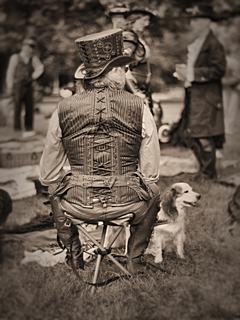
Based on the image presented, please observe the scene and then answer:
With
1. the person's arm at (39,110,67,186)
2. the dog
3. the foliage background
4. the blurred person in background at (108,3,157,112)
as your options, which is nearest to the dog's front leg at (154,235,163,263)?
the dog

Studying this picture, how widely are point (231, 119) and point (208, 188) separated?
0.46 meters

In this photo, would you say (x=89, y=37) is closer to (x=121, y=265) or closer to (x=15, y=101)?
(x=15, y=101)

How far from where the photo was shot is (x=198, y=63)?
377cm

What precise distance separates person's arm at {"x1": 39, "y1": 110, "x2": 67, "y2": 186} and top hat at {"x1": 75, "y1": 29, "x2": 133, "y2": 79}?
32cm

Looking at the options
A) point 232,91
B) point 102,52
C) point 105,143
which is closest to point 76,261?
point 105,143

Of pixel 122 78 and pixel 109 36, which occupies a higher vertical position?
pixel 109 36

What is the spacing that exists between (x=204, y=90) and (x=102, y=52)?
0.83 metres

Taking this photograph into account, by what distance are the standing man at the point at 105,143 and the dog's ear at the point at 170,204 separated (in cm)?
16

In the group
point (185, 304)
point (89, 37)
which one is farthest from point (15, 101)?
point (185, 304)

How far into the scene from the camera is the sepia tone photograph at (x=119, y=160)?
330 cm

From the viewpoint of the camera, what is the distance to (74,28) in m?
3.73

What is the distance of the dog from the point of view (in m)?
3.53

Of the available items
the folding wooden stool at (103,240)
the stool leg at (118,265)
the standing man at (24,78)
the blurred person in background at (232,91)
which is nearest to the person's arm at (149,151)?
the folding wooden stool at (103,240)

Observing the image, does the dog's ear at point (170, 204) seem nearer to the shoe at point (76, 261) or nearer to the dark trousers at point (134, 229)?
the dark trousers at point (134, 229)
